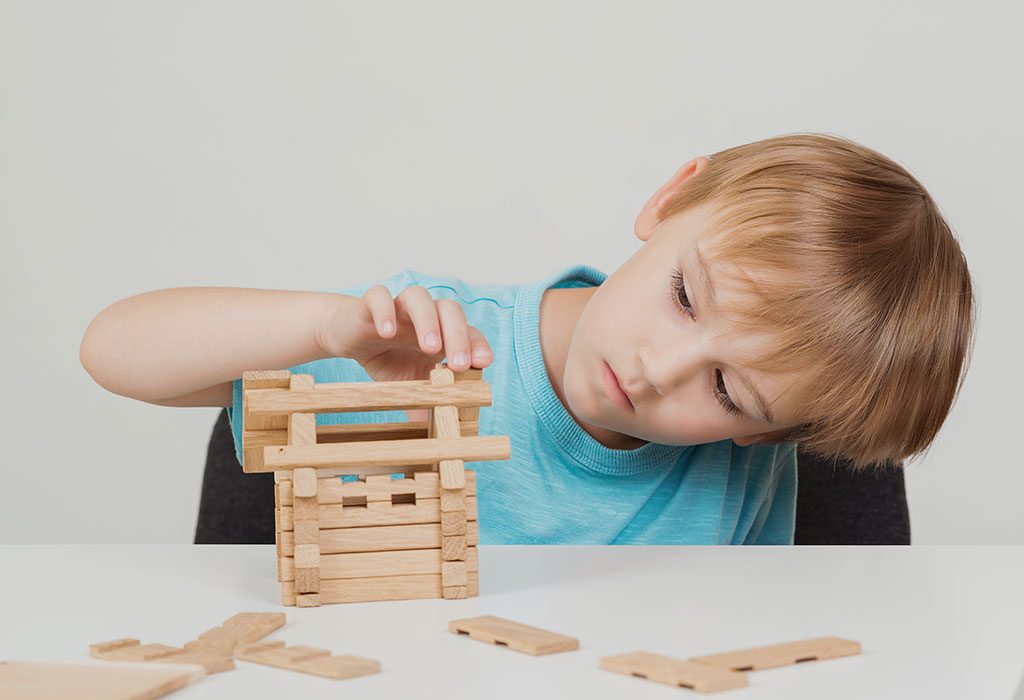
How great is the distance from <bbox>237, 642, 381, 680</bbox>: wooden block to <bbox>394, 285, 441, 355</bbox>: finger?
0.32 m

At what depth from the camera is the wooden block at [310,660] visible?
58 centimetres

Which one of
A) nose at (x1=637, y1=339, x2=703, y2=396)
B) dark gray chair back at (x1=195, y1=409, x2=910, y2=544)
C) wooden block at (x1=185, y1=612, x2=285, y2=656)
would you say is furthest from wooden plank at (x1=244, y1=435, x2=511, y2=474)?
dark gray chair back at (x1=195, y1=409, x2=910, y2=544)

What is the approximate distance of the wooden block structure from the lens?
2.50 ft

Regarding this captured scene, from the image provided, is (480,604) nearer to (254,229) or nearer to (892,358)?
(892,358)

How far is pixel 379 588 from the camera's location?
30.3 inches

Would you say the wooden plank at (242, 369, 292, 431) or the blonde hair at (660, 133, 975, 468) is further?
the blonde hair at (660, 133, 975, 468)

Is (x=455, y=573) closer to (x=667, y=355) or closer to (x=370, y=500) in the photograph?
(x=370, y=500)

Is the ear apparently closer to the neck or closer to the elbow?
the neck

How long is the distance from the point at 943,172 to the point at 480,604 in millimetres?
1581

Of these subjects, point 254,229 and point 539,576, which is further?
point 254,229

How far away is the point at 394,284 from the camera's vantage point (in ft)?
4.62

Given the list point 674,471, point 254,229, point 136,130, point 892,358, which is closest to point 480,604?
point 892,358

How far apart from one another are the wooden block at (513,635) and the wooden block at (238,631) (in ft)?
0.35

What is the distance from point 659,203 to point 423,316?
451 millimetres
